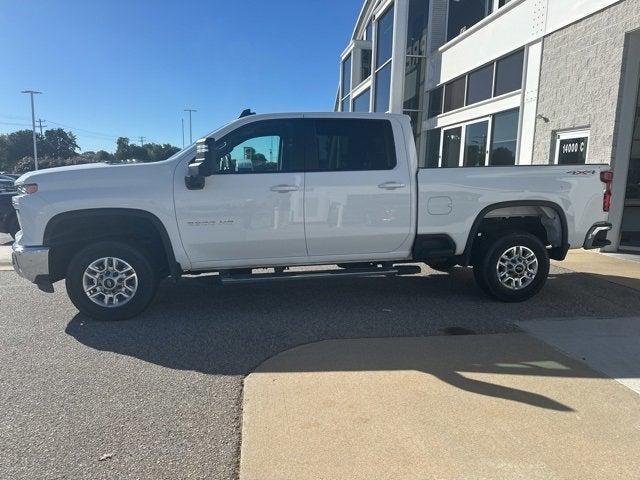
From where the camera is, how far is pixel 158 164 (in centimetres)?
504

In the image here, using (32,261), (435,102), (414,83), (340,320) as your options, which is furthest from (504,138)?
(32,261)

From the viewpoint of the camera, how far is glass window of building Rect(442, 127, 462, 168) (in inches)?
586

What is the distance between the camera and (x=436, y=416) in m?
3.18

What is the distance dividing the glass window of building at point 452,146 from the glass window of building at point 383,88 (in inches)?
160

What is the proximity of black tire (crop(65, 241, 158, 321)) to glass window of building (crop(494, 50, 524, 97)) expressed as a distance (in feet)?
32.5

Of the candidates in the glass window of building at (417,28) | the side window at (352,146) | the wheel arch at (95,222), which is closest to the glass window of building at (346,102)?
the glass window of building at (417,28)

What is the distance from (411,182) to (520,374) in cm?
235

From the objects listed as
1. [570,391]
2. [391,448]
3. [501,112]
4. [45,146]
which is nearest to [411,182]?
[570,391]

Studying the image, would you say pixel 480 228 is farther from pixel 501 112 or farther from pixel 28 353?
pixel 501 112

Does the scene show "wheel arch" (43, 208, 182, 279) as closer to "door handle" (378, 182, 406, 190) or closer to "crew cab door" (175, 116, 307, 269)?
"crew cab door" (175, 116, 307, 269)

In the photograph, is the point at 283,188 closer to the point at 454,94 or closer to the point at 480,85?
the point at 480,85

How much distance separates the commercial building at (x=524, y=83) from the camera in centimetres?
850

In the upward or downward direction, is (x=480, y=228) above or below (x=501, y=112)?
below

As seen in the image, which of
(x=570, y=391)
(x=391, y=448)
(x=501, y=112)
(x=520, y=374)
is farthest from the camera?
(x=501, y=112)
